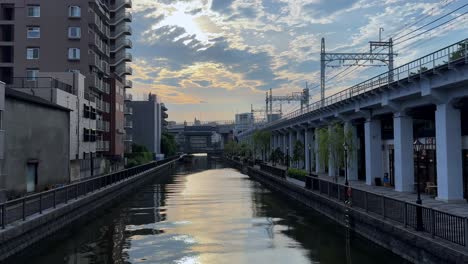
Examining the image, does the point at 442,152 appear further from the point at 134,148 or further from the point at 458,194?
the point at 134,148

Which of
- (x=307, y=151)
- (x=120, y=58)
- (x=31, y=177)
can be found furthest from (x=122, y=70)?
(x=31, y=177)

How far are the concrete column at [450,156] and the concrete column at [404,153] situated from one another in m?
5.44

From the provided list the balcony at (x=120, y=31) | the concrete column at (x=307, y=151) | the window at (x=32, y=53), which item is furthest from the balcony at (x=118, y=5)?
the concrete column at (x=307, y=151)

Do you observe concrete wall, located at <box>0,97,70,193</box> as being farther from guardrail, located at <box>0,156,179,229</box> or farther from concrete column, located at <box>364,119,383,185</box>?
concrete column, located at <box>364,119,383,185</box>

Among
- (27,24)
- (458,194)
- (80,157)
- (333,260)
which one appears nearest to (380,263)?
(333,260)

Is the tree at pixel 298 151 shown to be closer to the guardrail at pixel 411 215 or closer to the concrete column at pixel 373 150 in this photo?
the concrete column at pixel 373 150

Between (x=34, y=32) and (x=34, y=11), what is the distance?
9.75 feet

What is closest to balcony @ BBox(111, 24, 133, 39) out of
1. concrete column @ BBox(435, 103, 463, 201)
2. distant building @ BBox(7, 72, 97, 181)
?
distant building @ BBox(7, 72, 97, 181)

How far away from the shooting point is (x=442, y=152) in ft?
83.1

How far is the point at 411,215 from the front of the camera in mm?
16844

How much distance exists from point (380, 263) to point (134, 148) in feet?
285

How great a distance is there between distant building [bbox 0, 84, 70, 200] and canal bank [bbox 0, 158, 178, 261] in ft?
12.2

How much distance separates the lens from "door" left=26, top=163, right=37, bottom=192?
3123cm

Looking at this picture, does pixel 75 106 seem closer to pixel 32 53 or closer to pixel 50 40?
pixel 50 40
